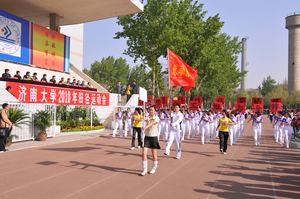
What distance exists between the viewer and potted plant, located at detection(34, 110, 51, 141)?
17547 millimetres

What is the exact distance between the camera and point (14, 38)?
24.8 metres

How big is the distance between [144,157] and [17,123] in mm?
8366

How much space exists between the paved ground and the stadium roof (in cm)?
1620

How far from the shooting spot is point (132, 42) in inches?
1257

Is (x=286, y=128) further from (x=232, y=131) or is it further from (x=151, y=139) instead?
(x=151, y=139)

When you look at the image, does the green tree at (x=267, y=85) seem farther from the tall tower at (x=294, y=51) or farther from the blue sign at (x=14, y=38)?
the blue sign at (x=14, y=38)

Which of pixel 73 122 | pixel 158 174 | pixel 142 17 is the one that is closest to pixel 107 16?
pixel 142 17

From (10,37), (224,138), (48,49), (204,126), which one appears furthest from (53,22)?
(224,138)

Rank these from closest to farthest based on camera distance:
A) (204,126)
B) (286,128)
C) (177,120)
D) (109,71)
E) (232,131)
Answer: (177,120), (286,128), (232,131), (204,126), (109,71)

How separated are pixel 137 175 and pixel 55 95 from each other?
1245cm

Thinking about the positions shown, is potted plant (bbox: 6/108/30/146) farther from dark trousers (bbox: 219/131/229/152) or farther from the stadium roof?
the stadium roof

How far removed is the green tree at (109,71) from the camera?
7569 centimetres

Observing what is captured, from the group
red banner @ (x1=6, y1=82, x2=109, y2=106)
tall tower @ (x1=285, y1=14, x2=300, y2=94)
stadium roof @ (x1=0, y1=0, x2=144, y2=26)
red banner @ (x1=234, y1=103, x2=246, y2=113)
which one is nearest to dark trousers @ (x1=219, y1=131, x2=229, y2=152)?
red banner @ (x1=234, y1=103, x2=246, y2=113)

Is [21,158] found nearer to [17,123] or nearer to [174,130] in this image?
[17,123]
